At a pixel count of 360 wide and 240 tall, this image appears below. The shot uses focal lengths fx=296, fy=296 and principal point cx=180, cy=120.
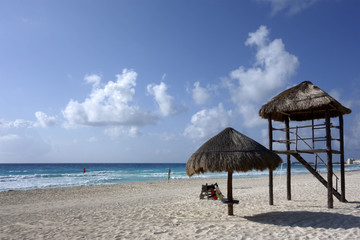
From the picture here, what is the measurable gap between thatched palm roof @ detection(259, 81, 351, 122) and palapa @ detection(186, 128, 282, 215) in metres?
2.57

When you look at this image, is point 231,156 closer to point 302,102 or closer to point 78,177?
point 302,102

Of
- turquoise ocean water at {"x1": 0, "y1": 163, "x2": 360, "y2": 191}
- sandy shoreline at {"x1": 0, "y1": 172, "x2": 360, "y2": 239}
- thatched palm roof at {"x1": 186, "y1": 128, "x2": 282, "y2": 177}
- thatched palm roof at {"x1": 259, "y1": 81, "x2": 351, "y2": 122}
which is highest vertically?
thatched palm roof at {"x1": 259, "y1": 81, "x2": 351, "y2": 122}

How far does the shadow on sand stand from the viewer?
6.43m

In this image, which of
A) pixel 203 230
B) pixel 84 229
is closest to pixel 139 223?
pixel 84 229

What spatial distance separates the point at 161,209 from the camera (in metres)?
9.05

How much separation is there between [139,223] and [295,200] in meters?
6.13

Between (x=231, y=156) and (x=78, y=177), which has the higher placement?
(x=231, y=156)

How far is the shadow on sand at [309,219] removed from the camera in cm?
643

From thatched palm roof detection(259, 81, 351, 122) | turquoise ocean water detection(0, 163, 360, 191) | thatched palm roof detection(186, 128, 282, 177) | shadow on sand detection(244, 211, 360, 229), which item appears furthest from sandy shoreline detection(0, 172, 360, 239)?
turquoise ocean water detection(0, 163, 360, 191)

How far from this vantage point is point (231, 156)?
21.7 feet

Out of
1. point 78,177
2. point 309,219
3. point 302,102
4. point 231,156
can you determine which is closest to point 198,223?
point 231,156

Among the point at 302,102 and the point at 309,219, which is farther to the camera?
the point at 302,102

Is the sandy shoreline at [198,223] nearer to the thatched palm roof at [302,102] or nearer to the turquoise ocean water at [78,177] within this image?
the thatched palm roof at [302,102]

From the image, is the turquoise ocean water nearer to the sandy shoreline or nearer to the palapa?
the sandy shoreline
